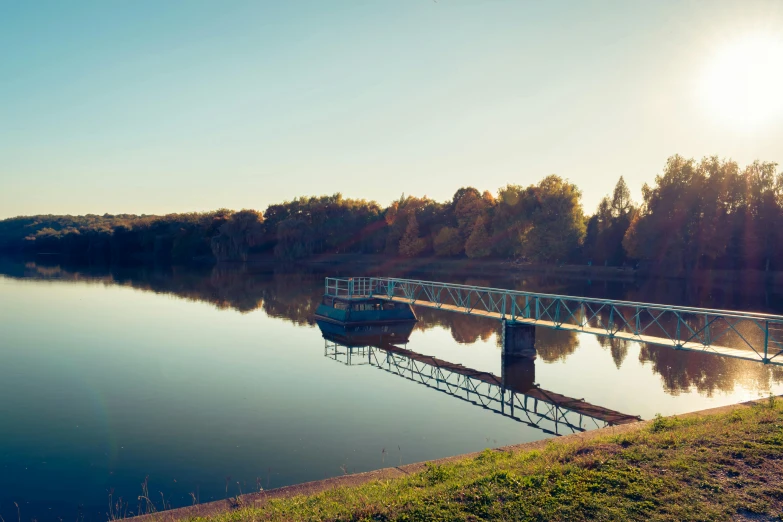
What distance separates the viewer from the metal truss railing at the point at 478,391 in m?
16.6

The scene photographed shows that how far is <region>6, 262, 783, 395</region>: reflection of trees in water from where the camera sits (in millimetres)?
21828

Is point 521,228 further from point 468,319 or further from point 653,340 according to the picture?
point 653,340

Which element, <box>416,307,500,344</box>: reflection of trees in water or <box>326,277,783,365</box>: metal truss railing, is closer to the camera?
<box>326,277,783,365</box>: metal truss railing

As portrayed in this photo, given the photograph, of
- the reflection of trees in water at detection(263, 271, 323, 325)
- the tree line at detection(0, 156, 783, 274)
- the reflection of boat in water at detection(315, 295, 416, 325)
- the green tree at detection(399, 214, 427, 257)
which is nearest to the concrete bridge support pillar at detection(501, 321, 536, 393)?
the reflection of boat in water at detection(315, 295, 416, 325)

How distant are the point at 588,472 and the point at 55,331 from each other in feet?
108

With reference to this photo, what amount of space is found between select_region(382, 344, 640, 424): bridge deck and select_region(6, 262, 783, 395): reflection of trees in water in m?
4.11

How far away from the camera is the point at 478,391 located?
20484 millimetres

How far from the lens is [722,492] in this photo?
7.61 meters

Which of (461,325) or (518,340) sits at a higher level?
(518,340)

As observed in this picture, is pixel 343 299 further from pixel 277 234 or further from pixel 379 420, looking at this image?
pixel 277 234

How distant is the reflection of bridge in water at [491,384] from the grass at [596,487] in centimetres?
628

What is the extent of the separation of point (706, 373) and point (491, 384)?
8874 millimetres

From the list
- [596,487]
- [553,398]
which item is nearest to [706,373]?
[553,398]

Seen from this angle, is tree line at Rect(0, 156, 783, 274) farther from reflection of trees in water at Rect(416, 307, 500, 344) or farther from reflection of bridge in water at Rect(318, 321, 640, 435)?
reflection of bridge in water at Rect(318, 321, 640, 435)
